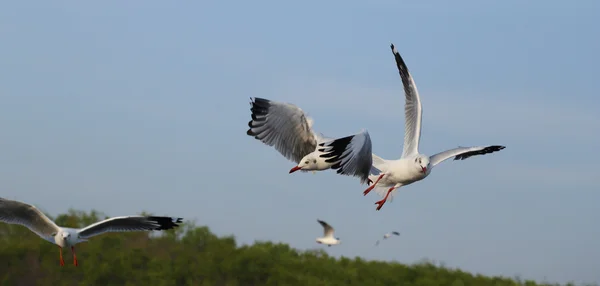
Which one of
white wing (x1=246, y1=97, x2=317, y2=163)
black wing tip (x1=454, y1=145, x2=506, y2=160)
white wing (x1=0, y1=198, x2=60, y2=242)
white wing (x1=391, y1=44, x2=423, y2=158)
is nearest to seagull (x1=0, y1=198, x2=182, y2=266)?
white wing (x1=0, y1=198, x2=60, y2=242)

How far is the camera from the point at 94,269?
2641cm

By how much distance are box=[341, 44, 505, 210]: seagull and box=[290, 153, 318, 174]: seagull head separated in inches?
33.5

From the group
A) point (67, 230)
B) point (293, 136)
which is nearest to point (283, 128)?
point (293, 136)

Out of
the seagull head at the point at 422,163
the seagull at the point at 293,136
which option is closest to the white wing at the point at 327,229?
the seagull at the point at 293,136

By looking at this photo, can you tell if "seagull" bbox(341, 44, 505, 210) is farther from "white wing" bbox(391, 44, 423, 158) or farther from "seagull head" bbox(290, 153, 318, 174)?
"seagull head" bbox(290, 153, 318, 174)

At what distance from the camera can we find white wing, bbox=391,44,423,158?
1349 centimetres

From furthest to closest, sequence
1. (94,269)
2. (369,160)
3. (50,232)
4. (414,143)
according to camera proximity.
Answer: (94,269), (50,232), (414,143), (369,160)

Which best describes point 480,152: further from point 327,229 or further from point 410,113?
point 327,229

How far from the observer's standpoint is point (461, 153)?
46.3 ft

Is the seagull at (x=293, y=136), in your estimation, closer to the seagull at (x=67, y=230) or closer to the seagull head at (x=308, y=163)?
the seagull head at (x=308, y=163)

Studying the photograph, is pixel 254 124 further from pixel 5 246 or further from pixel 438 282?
pixel 5 246

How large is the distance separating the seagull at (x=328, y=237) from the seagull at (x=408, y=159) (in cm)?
1340

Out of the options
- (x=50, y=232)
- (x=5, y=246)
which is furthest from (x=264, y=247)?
(x=50, y=232)

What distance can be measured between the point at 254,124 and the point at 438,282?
14.8m
